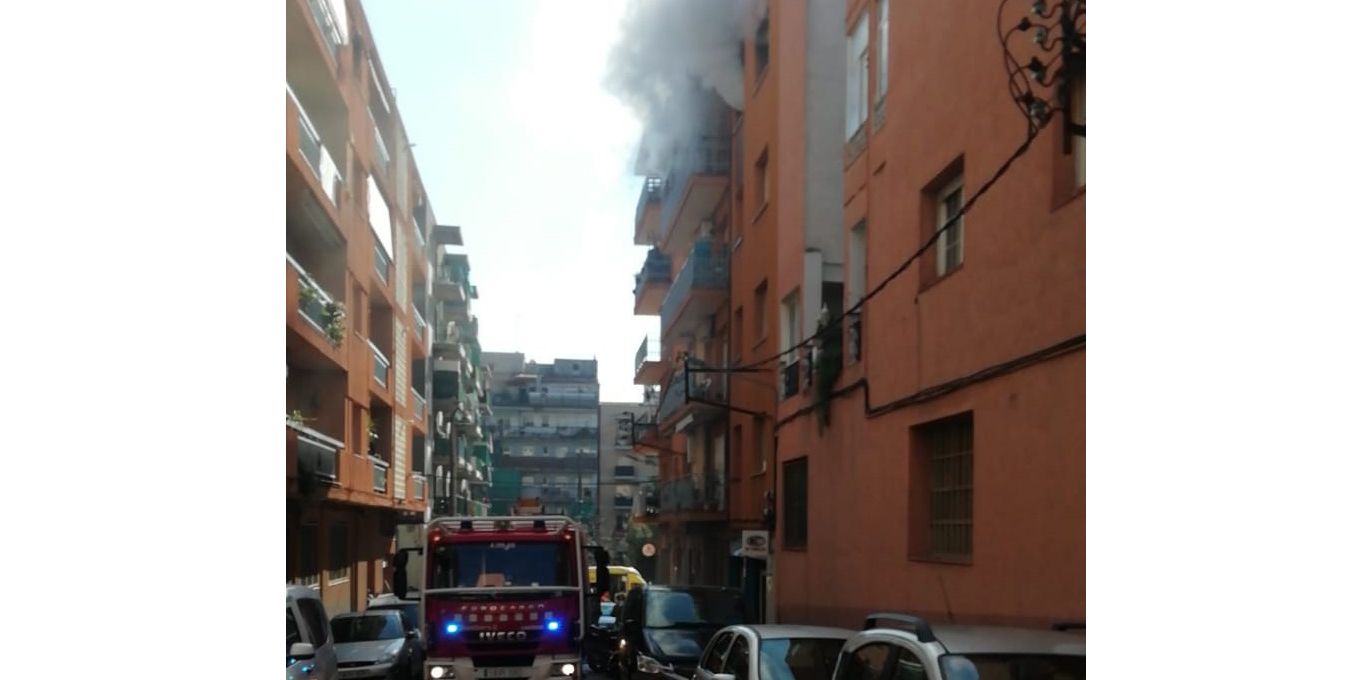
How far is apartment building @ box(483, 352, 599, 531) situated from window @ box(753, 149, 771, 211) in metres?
0.91

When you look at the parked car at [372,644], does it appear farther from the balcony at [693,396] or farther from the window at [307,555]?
the balcony at [693,396]

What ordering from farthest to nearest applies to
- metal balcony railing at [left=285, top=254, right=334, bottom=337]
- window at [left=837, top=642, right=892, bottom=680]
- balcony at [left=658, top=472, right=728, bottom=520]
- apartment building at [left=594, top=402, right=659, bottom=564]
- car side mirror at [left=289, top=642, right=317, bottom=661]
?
balcony at [left=658, top=472, right=728, bottom=520]
apartment building at [left=594, top=402, right=659, bottom=564]
car side mirror at [left=289, top=642, right=317, bottom=661]
window at [left=837, top=642, right=892, bottom=680]
metal balcony railing at [left=285, top=254, right=334, bottom=337]

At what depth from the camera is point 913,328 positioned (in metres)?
4.32

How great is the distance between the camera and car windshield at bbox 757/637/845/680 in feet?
15.6

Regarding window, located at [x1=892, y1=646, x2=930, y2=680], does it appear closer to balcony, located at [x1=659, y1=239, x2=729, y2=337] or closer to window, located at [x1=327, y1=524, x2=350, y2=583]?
balcony, located at [x1=659, y1=239, x2=729, y2=337]

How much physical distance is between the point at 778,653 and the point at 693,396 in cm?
99

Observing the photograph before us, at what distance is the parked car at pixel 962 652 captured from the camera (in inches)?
133

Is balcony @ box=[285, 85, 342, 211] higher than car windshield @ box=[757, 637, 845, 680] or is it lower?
higher

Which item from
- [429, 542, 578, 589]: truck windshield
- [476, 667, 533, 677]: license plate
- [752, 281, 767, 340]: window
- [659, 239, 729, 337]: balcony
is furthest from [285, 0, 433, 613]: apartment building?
[429, 542, 578, 589]: truck windshield

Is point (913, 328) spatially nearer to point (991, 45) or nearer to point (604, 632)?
point (991, 45)

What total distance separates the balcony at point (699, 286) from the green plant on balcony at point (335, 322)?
3.92ft

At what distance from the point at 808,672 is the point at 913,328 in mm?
1333
